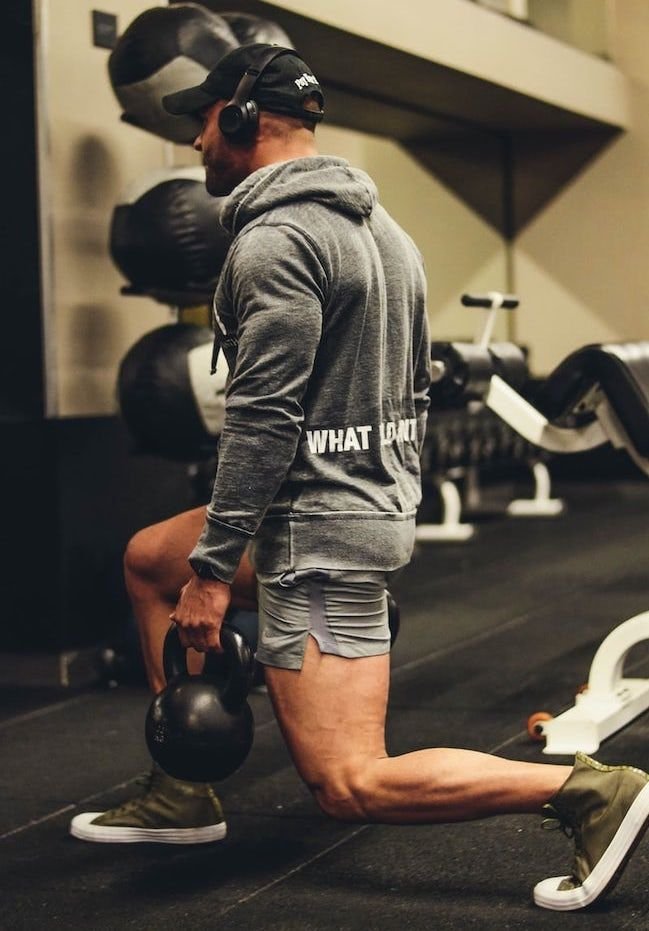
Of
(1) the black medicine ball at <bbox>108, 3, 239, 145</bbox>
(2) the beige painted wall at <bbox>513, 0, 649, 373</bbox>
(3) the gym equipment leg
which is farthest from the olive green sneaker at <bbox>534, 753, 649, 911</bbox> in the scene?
(2) the beige painted wall at <bbox>513, 0, 649, 373</bbox>

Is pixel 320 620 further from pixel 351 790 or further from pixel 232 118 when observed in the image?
pixel 232 118

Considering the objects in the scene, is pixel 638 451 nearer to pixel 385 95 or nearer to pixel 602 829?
pixel 602 829

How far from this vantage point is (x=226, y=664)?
7.47 feet

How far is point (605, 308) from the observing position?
9453 millimetres

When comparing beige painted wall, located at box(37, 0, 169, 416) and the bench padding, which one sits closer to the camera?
the bench padding

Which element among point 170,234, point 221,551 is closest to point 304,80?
point 221,551

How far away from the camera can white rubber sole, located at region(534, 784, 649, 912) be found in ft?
6.50

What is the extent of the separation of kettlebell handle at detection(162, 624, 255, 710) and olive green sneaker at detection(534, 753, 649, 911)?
0.51 m

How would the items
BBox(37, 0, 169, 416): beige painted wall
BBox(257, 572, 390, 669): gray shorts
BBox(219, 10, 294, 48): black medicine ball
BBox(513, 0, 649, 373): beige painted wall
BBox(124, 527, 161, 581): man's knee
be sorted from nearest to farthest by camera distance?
BBox(257, 572, 390, 669): gray shorts, BBox(124, 527, 161, 581): man's knee, BBox(219, 10, 294, 48): black medicine ball, BBox(37, 0, 169, 416): beige painted wall, BBox(513, 0, 649, 373): beige painted wall

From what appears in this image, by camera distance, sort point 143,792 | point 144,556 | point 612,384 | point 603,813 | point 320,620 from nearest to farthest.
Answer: point 603,813, point 320,620, point 144,556, point 143,792, point 612,384

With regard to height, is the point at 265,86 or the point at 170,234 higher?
the point at 265,86

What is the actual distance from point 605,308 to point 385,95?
2.64 metres

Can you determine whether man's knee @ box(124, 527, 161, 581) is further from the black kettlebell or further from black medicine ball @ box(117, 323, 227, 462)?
black medicine ball @ box(117, 323, 227, 462)

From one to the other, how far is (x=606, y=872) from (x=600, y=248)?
25.6 feet
